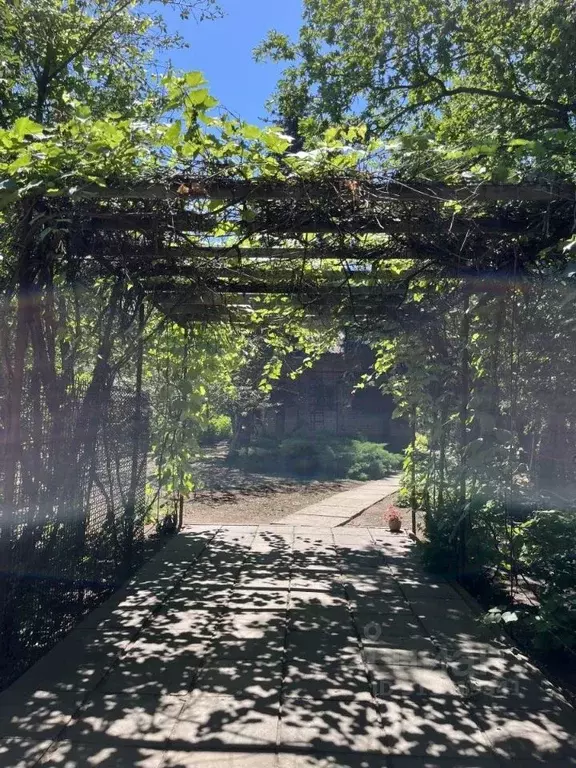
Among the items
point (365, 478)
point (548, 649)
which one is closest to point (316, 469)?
point (365, 478)

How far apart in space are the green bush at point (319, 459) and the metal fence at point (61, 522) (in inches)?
430

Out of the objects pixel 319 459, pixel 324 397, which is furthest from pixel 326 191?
pixel 324 397

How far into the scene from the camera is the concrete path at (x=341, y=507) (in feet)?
32.3

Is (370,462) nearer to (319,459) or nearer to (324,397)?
(319,459)

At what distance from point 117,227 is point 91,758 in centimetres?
328

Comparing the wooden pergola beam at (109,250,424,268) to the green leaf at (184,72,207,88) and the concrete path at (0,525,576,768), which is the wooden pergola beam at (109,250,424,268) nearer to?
the green leaf at (184,72,207,88)

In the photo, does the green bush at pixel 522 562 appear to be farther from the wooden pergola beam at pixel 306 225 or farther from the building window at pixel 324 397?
the building window at pixel 324 397

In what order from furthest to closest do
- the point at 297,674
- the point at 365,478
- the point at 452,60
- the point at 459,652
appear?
1. the point at 365,478
2. the point at 452,60
3. the point at 459,652
4. the point at 297,674

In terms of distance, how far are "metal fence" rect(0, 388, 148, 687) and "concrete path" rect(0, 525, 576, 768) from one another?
208 mm

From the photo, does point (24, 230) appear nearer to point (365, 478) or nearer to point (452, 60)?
point (452, 60)

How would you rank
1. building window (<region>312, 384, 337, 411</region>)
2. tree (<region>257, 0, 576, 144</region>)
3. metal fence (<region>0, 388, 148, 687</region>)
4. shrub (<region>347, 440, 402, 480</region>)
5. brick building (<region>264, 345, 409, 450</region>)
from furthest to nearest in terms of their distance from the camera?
building window (<region>312, 384, 337, 411</region>), brick building (<region>264, 345, 409, 450</region>), shrub (<region>347, 440, 402, 480</region>), tree (<region>257, 0, 576, 144</region>), metal fence (<region>0, 388, 148, 687</region>)

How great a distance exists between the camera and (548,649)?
4.19m

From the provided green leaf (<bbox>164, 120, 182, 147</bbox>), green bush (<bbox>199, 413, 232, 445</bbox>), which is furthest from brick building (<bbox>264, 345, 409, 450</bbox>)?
Result: green leaf (<bbox>164, 120, 182, 147</bbox>)

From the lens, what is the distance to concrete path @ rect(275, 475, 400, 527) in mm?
9844
